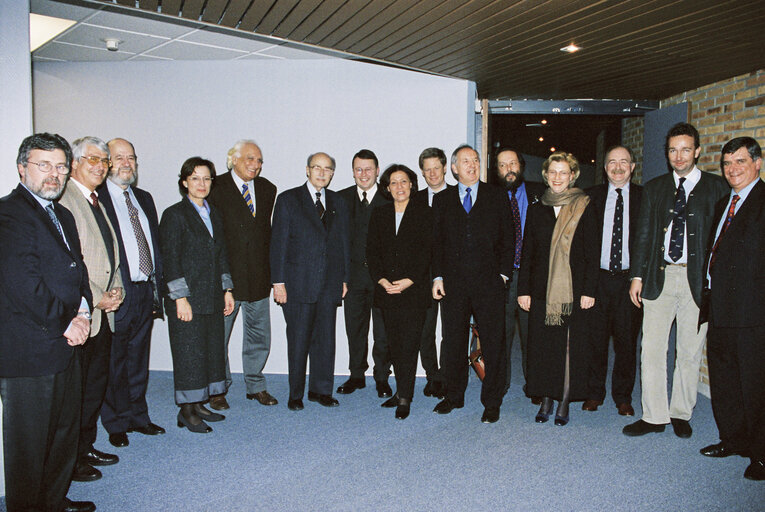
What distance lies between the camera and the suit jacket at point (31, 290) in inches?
91.2

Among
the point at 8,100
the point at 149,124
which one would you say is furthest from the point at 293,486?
the point at 149,124

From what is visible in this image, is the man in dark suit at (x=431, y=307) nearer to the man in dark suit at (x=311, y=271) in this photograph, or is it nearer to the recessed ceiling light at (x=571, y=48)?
the man in dark suit at (x=311, y=271)

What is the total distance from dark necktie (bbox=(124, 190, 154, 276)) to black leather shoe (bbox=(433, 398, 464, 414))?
2253 mm

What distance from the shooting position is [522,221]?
4.43 metres

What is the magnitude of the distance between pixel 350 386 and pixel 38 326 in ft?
9.13

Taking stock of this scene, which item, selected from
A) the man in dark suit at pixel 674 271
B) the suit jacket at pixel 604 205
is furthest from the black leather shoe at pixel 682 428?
the suit jacket at pixel 604 205

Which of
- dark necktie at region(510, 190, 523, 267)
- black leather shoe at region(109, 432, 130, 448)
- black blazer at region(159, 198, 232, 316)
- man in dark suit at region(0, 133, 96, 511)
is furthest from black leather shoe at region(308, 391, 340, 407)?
man in dark suit at region(0, 133, 96, 511)

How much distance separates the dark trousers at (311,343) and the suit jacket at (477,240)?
1.03 meters

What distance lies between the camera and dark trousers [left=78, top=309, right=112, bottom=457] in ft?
10.5

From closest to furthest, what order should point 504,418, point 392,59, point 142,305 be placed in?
point 142,305 → point 504,418 → point 392,59

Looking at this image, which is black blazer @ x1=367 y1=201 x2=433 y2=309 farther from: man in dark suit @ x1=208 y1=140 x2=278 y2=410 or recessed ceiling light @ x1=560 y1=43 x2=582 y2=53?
recessed ceiling light @ x1=560 y1=43 x2=582 y2=53

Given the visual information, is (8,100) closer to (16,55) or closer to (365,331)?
(16,55)

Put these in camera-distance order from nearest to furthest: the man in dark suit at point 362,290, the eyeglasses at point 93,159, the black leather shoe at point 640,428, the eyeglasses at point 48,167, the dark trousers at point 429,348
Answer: the eyeglasses at point 48,167 < the eyeglasses at point 93,159 < the black leather shoe at point 640,428 < the man in dark suit at point 362,290 < the dark trousers at point 429,348

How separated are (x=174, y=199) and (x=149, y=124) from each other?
0.75m
